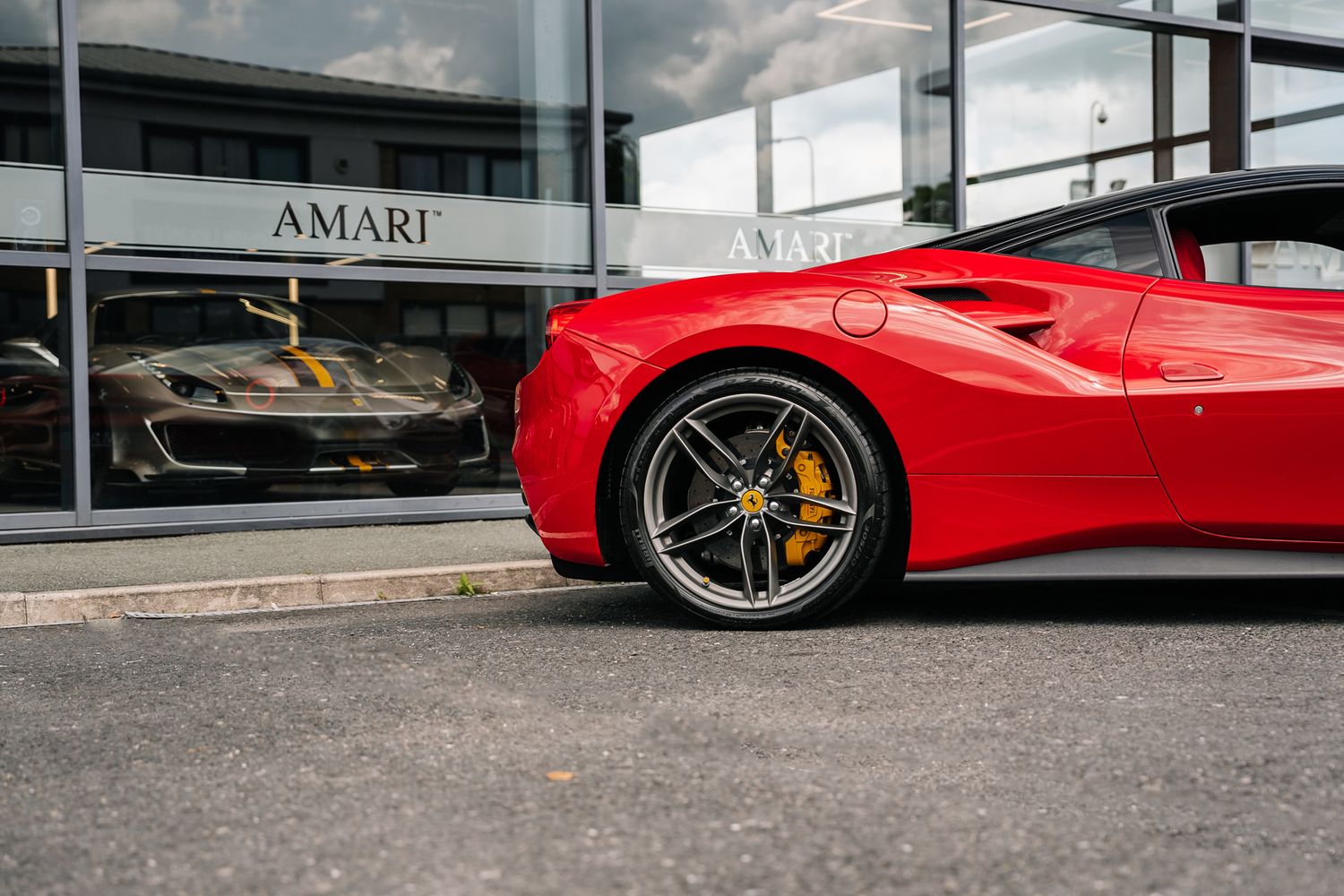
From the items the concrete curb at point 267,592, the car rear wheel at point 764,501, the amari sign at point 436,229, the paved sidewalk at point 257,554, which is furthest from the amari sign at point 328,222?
the car rear wheel at point 764,501

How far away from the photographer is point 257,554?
581 cm

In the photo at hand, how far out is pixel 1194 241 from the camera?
395 cm

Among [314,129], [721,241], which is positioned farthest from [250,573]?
[721,241]

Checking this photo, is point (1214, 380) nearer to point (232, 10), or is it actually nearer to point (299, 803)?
point (299, 803)

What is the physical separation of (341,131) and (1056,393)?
4872 mm

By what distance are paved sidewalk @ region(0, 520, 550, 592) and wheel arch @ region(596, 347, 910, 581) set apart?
1437 mm

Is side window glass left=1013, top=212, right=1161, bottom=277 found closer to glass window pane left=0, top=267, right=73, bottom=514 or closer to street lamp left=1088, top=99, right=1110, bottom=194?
glass window pane left=0, top=267, right=73, bottom=514

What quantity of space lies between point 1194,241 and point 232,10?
529cm

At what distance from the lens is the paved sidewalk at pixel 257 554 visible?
16.8 feet

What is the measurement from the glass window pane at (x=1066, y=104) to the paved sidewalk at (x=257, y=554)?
422 centimetres

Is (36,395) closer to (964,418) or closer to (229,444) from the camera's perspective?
(229,444)

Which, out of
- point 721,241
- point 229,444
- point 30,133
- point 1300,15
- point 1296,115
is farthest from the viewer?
point 1296,115

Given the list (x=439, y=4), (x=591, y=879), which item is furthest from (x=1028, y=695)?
(x=439, y=4)

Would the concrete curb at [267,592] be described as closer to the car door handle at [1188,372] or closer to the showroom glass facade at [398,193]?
the showroom glass facade at [398,193]
